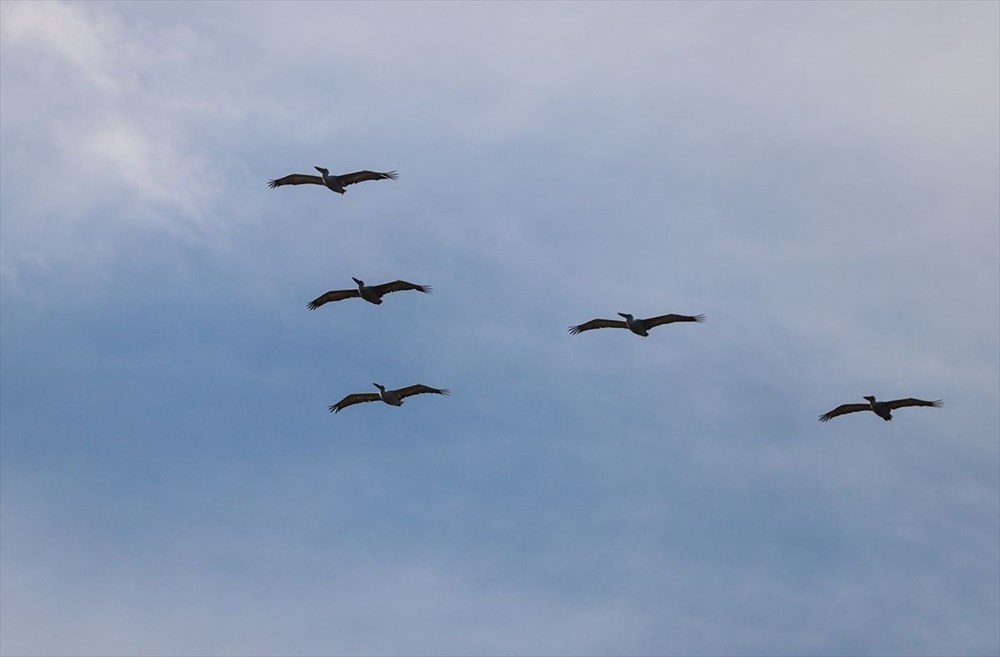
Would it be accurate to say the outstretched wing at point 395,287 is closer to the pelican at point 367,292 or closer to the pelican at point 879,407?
the pelican at point 367,292

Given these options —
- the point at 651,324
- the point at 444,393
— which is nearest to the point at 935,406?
the point at 651,324

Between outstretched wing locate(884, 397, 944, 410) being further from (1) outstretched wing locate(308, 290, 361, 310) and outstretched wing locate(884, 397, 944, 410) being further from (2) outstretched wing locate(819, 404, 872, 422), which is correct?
(1) outstretched wing locate(308, 290, 361, 310)

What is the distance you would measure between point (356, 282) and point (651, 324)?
675 inches

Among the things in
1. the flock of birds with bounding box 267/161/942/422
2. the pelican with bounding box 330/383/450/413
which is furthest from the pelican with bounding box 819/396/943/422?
the pelican with bounding box 330/383/450/413

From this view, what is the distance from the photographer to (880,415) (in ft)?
267

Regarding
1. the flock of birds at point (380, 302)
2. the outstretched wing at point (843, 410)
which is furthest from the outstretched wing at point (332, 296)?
the outstretched wing at point (843, 410)

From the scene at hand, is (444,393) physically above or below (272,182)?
below

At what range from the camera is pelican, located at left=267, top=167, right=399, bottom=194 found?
264ft

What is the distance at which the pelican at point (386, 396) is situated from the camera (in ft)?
275

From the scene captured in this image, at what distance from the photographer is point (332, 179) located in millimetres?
81375

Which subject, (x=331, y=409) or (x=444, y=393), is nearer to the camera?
(x=444, y=393)

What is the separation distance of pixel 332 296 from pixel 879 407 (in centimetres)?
3197

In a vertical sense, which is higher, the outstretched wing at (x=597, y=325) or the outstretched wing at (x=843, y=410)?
the outstretched wing at (x=597, y=325)

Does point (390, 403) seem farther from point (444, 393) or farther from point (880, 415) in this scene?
point (880, 415)
